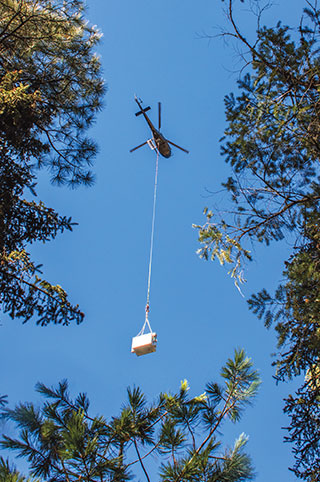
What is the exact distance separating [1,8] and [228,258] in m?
4.28

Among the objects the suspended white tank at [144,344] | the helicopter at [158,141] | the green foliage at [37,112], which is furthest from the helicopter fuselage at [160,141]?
the suspended white tank at [144,344]

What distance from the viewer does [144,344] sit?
4.63 meters

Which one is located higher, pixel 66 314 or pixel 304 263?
pixel 66 314

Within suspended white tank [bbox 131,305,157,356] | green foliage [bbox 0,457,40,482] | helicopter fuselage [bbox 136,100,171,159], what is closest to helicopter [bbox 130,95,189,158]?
helicopter fuselage [bbox 136,100,171,159]

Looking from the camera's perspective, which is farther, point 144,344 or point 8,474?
point 144,344

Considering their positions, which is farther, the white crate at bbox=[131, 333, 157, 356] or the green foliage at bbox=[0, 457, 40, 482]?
the white crate at bbox=[131, 333, 157, 356]

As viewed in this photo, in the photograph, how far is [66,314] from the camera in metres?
4.20

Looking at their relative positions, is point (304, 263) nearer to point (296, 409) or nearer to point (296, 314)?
point (296, 314)

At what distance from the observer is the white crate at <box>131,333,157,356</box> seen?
462 centimetres

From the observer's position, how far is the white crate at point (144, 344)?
182 inches

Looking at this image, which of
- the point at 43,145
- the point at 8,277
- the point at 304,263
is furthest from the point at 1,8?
the point at 304,263

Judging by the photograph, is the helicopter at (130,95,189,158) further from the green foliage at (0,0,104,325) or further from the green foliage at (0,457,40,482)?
the green foliage at (0,457,40,482)

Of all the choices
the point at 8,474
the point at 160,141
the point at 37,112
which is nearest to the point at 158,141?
the point at 160,141

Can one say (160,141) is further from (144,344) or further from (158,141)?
(144,344)
